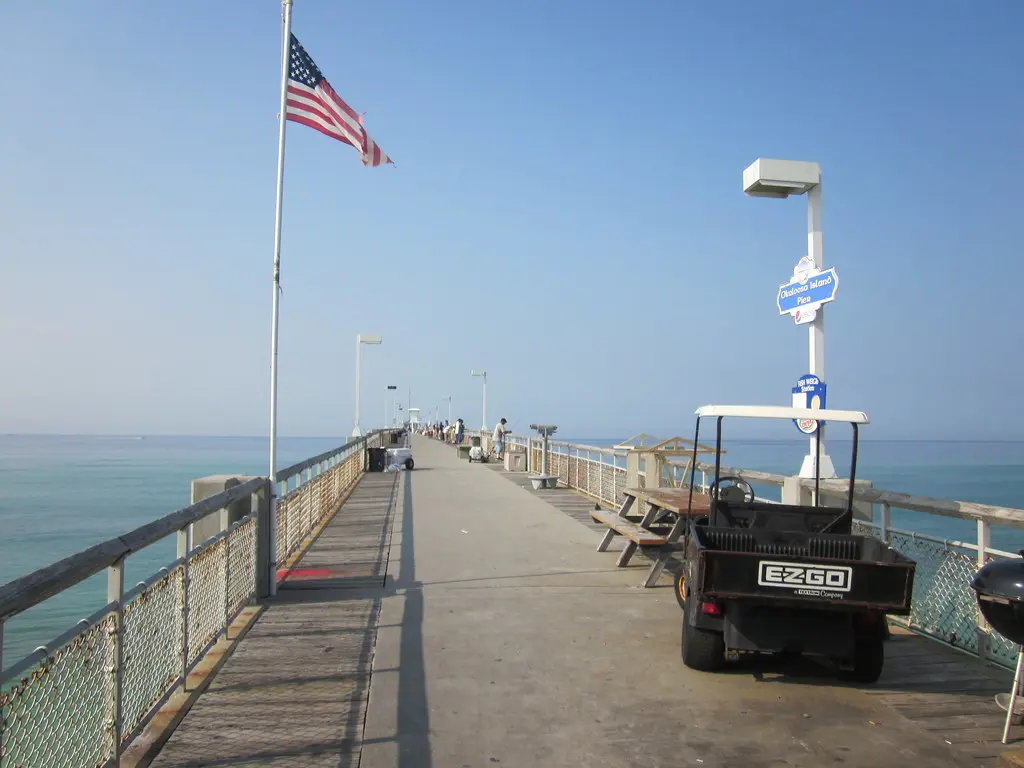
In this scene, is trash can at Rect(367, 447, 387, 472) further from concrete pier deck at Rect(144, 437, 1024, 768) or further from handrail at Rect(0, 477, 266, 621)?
handrail at Rect(0, 477, 266, 621)

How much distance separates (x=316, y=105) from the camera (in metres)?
9.70

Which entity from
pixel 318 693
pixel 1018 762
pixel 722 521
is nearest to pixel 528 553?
pixel 722 521

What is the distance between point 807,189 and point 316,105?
19.5 ft

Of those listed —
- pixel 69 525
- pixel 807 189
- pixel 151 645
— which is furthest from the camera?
pixel 69 525

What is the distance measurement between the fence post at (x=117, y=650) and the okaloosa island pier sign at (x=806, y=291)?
6.94 metres

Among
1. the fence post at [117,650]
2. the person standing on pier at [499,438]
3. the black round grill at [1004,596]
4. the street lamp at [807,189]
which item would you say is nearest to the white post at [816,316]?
the street lamp at [807,189]

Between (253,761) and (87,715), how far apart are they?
0.81 meters

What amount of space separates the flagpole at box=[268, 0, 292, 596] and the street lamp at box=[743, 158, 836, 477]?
204 inches

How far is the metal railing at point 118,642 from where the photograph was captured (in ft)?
9.91

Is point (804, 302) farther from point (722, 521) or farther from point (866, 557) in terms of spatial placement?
point (866, 557)

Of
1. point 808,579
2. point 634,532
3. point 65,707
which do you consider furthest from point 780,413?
point 65,707

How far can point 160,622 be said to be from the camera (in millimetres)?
4551

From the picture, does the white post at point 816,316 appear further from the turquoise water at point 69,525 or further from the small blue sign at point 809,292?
the turquoise water at point 69,525

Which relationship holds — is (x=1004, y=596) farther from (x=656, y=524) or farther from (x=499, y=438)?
(x=499, y=438)
